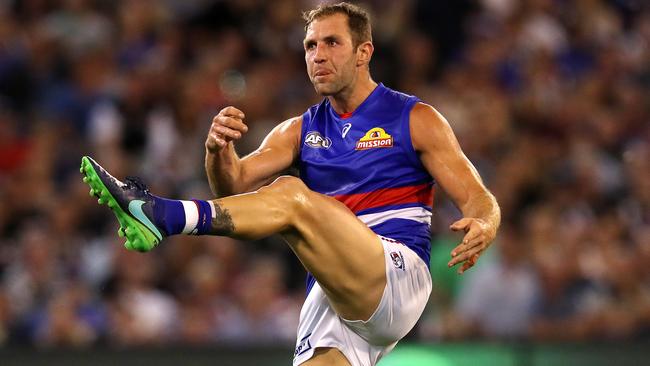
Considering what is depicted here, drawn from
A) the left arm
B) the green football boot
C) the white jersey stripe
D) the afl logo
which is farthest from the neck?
the green football boot

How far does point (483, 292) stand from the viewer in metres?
9.33

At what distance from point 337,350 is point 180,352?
2783mm

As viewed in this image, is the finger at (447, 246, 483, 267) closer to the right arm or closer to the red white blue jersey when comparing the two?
the red white blue jersey

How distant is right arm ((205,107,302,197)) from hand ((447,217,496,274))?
47.0 inches

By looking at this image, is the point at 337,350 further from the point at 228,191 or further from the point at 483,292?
the point at 483,292

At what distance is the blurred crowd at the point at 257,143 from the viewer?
8.91 meters

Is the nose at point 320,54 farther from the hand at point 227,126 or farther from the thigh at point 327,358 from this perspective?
the thigh at point 327,358

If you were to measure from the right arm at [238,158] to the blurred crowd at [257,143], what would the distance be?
2.65 metres

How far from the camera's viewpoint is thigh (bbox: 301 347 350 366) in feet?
18.9

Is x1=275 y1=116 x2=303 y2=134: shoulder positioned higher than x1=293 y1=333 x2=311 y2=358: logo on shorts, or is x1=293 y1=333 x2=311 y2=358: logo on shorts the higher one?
x1=275 y1=116 x2=303 y2=134: shoulder

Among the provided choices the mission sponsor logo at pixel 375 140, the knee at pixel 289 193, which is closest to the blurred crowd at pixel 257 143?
the mission sponsor logo at pixel 375 140

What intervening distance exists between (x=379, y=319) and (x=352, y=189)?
677 mm

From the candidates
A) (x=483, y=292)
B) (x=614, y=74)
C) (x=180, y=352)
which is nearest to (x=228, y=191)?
(x=180, y=352)

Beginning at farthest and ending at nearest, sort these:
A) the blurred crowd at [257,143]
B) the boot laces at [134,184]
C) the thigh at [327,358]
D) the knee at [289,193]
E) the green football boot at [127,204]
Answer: the blurred crowd at [257,143]
the thigh at [327,358]
the knee at [289,193]
the boot laces at [134,184]
the green football boot at [127,204]
